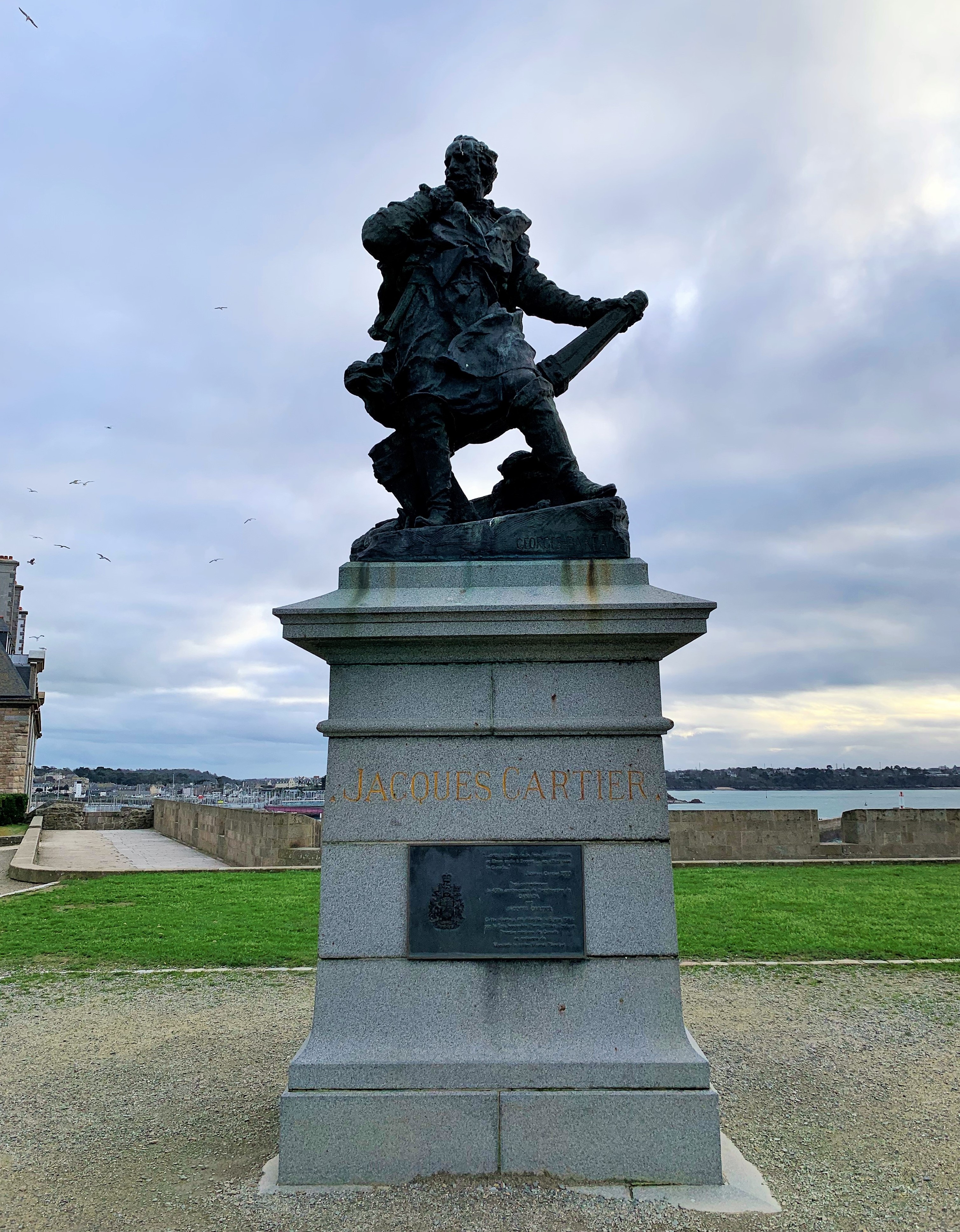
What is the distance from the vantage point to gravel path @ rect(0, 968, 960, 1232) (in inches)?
147

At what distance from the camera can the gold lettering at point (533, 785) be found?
441 centimetres

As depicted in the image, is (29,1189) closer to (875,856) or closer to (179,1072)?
(179,1072)

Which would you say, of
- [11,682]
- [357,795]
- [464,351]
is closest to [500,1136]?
[357,795]

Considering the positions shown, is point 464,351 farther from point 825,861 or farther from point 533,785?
point 825,861

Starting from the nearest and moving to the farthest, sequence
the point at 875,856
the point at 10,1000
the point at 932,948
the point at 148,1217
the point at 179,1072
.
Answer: the point at 148,1217, the point at 179,1072, the point at 10,1000, the point at 932,948, the point at 875,856

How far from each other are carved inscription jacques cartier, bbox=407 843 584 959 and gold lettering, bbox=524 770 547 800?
0.22m

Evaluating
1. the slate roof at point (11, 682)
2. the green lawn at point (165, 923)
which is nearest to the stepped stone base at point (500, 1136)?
the green lawn at point (165, 923)

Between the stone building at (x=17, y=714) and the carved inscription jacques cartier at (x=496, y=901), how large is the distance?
38.2 meters

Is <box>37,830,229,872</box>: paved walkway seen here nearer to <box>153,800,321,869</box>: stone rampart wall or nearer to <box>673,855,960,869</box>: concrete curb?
<box>153,800,321,869</box>: stone rampart wall

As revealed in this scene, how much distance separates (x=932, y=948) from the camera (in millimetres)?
9375

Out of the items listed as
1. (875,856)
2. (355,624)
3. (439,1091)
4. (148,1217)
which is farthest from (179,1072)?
(875,856)

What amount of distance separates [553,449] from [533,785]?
77.3 inches

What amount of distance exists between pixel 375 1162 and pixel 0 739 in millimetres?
40902
